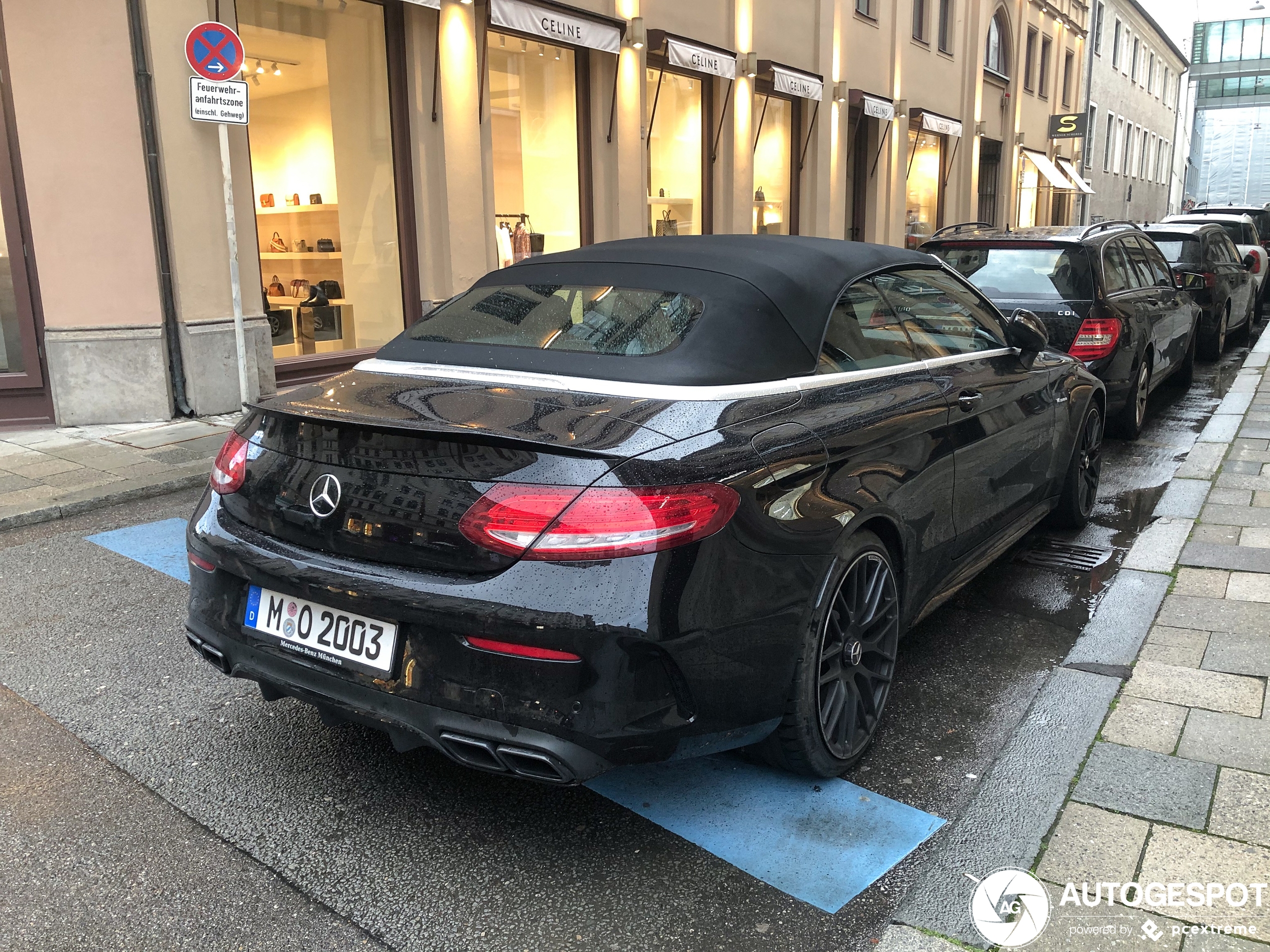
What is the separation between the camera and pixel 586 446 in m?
2.51

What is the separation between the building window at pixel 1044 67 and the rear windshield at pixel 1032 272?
26.6 m

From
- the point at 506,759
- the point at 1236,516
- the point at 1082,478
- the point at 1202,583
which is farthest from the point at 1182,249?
the point at 506,759

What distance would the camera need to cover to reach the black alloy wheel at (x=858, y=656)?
3051 millimetres

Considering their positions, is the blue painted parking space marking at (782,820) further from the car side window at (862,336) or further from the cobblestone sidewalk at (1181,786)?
the car side window at (862,336)

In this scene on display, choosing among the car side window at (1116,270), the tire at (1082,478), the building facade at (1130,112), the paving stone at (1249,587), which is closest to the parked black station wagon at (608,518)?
the paving stone at (1249,587)

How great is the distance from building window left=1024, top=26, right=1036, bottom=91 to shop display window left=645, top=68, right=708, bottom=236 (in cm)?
1750

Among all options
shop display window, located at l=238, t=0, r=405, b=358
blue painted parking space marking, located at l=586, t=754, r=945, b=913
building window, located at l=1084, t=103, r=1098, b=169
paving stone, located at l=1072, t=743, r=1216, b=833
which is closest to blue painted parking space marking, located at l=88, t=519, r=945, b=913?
blue painted parking space marking, located at l=586, t=754, r=945, b=913

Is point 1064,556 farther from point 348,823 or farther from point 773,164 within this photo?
point 773,164

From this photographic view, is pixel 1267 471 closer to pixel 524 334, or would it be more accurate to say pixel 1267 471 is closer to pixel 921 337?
pixel 921 337

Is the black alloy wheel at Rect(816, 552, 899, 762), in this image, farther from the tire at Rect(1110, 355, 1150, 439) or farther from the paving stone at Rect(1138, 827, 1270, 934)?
the tire at Rect(1110, 355, 1150, 439)

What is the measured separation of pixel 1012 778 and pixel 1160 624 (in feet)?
5.21

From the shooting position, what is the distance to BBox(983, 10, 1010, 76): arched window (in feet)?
87.3

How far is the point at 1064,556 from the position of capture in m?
5.38

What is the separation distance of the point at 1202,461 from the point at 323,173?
8.25m
